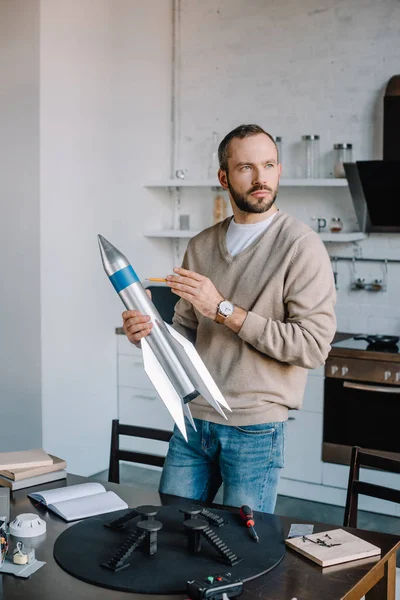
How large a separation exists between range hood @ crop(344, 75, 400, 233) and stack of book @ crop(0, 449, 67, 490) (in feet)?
8.13

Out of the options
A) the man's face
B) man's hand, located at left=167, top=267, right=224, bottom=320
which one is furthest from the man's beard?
man's hand, located at left=167, top=267, right=224, bottom=320

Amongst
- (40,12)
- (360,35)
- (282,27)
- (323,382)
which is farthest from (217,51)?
(323,382)

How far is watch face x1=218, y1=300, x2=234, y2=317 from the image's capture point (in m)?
2.06

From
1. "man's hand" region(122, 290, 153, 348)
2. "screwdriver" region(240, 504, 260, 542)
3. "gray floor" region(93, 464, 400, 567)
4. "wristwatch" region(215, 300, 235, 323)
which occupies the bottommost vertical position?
"gray floor" region(93, 464, 400, 567)

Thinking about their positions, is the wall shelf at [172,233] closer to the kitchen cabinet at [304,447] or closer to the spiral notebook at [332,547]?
the kitchen cabinet at [304,447]

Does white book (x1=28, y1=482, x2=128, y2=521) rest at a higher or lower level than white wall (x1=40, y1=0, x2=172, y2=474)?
lower

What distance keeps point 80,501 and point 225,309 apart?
2.04ft

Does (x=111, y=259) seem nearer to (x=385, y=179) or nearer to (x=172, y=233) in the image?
(x=385, y=179)

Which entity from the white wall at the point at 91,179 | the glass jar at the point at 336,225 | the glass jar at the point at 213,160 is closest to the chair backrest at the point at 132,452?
the white wall at the point at 91,179

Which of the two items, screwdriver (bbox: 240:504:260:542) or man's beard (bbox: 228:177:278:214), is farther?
man's beard (bbox: 228:177:278:214)

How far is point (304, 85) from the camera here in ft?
15.4

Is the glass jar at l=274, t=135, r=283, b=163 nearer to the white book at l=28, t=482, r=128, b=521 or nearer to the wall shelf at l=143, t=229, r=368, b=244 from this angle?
the wall shelf at l=143, t=229, r=368, b=244

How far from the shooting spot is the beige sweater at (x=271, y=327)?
6.79 feet

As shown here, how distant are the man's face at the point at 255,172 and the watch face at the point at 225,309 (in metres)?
0.30
